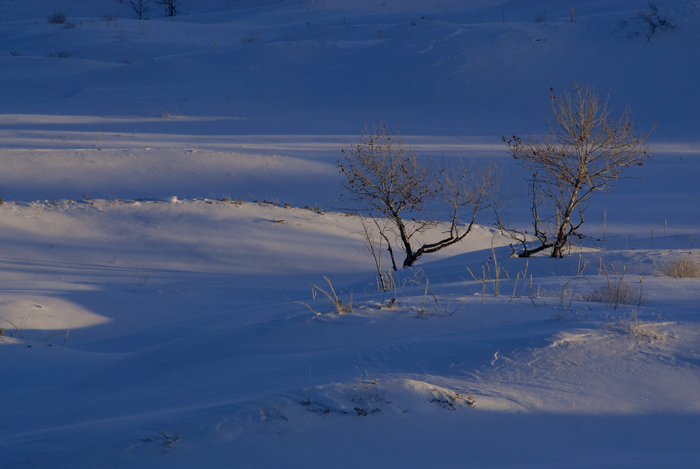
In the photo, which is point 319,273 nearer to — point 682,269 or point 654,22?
point 682,269

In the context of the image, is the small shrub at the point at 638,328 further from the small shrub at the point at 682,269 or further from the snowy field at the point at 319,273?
the small shrub at the point at 682,269

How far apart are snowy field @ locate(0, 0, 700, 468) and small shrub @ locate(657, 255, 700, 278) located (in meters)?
0.46

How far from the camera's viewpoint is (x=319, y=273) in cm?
1020

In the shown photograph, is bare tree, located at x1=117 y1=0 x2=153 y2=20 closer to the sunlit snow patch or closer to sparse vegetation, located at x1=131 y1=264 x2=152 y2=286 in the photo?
sparse vegetation, located at x1=131 y1=264 x2=152 y2=286

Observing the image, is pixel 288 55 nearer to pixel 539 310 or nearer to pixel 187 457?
pixel 539 310

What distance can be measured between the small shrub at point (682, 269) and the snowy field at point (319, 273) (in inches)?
18.2

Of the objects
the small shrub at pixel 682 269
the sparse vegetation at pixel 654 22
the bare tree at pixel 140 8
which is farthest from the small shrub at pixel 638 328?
the bare tree at pixel 140 8

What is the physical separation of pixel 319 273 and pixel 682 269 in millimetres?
5417

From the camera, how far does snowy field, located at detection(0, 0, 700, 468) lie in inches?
103

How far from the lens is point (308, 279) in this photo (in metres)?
9.73

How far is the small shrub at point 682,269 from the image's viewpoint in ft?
22.8

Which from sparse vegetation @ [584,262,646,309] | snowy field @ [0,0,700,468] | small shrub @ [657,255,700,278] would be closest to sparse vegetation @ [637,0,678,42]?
snowy field @ [0,0,700,468]

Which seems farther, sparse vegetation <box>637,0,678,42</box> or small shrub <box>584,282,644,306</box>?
sparse vegetation <box>637,0,678,42</box>

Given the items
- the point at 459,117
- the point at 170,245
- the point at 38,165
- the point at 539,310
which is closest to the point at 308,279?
the point at 170,245
